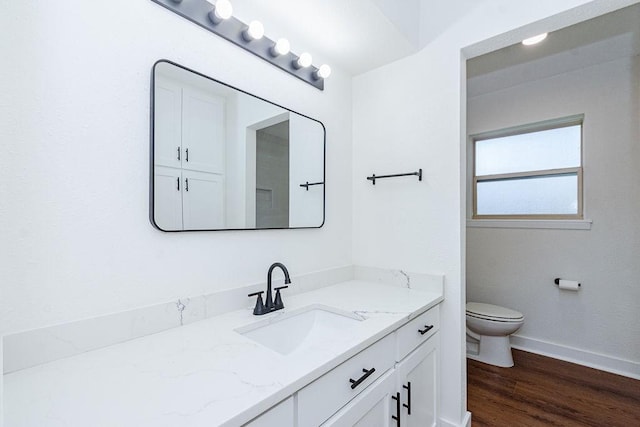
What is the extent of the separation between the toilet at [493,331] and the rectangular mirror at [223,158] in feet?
5.49

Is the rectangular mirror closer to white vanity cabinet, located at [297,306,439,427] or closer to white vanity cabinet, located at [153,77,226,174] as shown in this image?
white vanity cabinet, located at [153,77,226,174]

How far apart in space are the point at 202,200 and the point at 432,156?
1234 millimetres

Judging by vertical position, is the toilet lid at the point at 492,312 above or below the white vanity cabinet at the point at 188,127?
below

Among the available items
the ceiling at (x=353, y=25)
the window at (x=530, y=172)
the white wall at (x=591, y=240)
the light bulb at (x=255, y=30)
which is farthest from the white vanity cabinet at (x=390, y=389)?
the window at (x=530, y=172)

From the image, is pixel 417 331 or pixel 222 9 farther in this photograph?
pixel 417 331

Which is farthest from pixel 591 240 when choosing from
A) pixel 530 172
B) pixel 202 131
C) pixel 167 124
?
pixel 167 124

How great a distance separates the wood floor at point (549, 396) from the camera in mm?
1727

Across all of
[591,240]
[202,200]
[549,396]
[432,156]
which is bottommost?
[549,396]

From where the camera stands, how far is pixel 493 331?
2303 mm

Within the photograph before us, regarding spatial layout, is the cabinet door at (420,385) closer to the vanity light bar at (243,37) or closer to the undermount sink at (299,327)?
the undermount sink at (299,327)

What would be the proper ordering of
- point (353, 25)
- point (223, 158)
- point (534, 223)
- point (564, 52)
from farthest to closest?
point (534, 223) < point (564, 52) < point (353, 25) < point (223, 158)

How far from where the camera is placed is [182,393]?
0.68 m

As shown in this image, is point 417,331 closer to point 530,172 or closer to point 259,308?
point 259,308

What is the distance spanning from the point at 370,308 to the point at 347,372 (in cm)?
43
